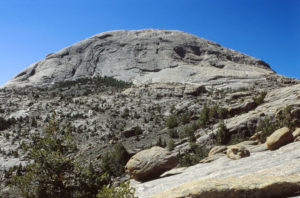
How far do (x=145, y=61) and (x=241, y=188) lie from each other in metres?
65.9

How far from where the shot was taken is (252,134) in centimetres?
2294

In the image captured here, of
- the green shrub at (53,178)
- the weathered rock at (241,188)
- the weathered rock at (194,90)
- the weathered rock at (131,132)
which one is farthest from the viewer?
the weathered rock at (194,90)

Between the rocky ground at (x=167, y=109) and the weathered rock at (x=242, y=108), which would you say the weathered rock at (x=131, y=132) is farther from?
the weathered rock at (x=242, y=108)

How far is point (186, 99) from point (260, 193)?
3824 centimetres

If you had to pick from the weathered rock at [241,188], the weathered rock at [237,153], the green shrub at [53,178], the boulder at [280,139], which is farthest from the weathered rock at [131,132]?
the weathered rock at [241,188]

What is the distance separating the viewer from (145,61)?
230 feet

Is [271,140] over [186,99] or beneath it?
beneath

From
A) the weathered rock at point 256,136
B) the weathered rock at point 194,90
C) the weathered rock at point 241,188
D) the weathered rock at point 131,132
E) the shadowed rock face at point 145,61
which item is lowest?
the weathered rock at point 241,188

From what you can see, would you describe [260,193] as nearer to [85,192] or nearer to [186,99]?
[85,192]

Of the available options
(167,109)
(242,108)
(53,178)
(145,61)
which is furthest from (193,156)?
(145,61)

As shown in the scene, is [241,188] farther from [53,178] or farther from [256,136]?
[256,136]

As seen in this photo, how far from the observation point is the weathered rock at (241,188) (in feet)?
19.1

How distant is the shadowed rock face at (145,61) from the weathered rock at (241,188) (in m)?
50.4

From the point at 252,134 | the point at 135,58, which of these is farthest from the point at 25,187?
the point at 135,58
